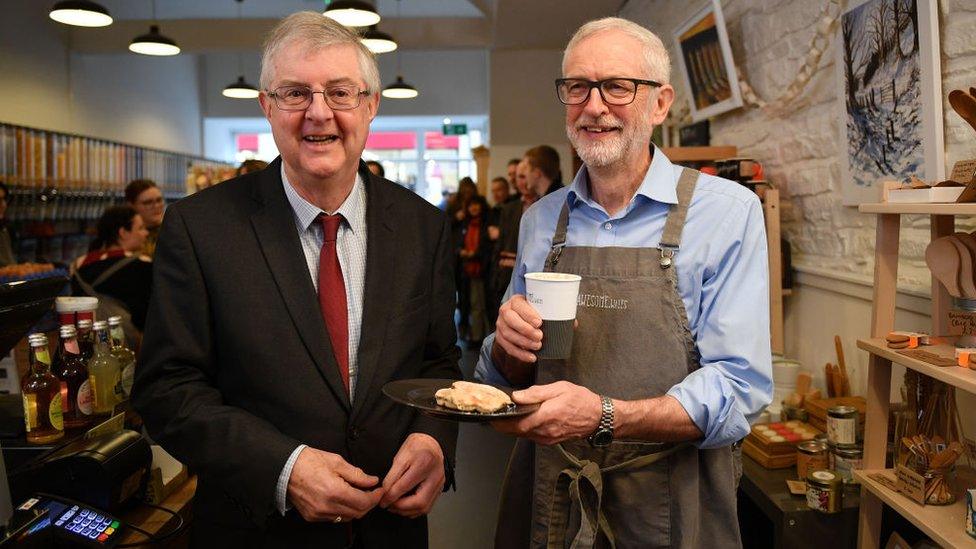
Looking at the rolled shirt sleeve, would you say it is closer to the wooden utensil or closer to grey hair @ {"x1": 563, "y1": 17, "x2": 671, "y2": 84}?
grey hair @ {"x1": 563, "y1": 17, "x2": 671, "y2": 84}

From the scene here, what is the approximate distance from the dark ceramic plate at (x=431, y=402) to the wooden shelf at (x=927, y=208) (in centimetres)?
106

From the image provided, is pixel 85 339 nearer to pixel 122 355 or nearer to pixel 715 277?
pixel 122 355

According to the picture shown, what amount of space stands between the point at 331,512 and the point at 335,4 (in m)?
5.05

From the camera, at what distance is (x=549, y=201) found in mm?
1851

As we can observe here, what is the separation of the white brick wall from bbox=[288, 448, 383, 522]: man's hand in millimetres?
1803

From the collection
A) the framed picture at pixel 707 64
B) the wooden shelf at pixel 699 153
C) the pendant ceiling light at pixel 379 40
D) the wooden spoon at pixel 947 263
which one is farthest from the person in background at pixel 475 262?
the wooden spoon at pixel 947 263

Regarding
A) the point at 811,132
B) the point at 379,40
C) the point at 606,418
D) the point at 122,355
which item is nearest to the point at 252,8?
the point at 379,40

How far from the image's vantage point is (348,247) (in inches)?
66.2

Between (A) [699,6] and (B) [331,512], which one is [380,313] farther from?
(A) [699,6]

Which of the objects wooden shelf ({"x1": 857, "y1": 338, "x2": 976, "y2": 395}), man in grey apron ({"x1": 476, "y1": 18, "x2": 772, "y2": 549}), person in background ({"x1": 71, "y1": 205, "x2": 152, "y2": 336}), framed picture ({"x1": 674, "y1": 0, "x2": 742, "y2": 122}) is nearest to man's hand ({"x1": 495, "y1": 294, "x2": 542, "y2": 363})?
man in grey apron ({"x1": 476, "y1": 18, "x2": 772, "y2": 549})

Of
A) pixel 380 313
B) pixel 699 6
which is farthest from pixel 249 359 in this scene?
Result: pixel 699 6

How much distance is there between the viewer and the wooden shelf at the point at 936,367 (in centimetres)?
153

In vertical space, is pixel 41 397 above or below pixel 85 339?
below

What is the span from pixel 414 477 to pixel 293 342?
38 centimetres
